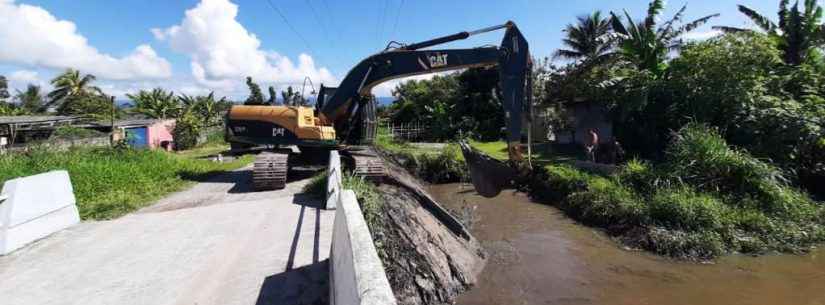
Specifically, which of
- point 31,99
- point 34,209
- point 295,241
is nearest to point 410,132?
point 295,241

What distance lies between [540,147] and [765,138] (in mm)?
8271

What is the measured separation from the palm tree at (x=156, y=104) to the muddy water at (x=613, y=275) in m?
29.7

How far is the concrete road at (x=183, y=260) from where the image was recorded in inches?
153

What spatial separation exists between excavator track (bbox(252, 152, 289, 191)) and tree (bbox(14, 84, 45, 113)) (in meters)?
35.6

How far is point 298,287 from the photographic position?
13.1ft

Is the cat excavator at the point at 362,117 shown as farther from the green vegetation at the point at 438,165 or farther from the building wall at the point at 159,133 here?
the building wall at the point at 159,133

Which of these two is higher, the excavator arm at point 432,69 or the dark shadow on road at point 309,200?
the excavator arm at point 432,69

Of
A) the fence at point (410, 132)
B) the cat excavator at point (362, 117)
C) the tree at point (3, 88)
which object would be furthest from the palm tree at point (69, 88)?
the cat excavator at point (362, 117)

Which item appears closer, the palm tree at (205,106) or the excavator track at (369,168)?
the excavator track at (369,168)

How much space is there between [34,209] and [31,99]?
40008 mm

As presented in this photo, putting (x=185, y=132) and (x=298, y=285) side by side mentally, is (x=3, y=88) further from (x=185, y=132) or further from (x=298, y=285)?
(x=298, y=285)

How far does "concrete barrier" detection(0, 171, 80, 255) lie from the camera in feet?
16.2

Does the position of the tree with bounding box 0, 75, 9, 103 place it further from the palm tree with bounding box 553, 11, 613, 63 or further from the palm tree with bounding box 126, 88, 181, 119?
the palm tree with bounding box 553, 11, 613, 63

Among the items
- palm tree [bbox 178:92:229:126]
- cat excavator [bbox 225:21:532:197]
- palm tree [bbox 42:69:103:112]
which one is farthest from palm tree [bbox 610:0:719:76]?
palm tree [bbox 42:69:103:112]
